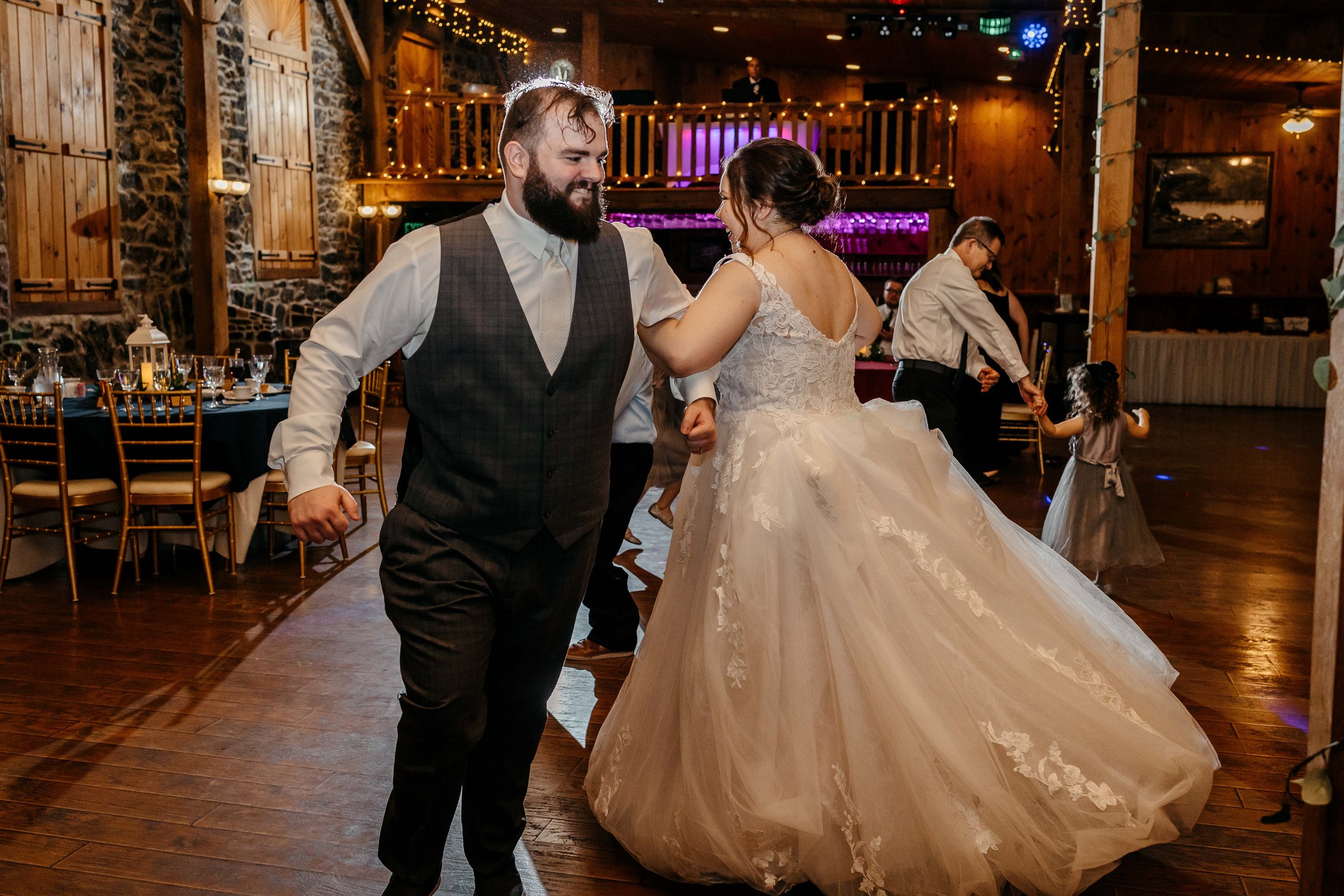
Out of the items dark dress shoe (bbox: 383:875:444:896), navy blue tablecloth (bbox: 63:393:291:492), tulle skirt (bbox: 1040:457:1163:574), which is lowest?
dark dress shoe (bbox: 383:875:444:896)

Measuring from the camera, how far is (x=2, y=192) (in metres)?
7.44

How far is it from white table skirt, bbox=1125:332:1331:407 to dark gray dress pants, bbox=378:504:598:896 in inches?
444

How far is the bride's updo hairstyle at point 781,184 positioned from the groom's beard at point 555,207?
27.0 inches

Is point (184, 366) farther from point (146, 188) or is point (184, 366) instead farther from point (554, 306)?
point (554, 306)

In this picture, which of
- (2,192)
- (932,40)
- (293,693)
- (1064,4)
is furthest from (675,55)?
(293,693)

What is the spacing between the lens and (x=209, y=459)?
16.3 ft

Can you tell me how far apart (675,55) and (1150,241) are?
257 inches

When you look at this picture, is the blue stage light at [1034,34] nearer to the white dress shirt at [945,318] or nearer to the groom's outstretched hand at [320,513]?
the white dress shirt at [945,318]

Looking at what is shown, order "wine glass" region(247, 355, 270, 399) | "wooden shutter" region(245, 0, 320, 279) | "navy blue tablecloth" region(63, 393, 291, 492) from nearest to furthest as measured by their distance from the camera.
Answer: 1. "navy blue tablecloth" region(63, 393, 291, 492)
2. "wine glass" region(247, 355, 270, 399)
3. "wooden shutter" region(245, 0, 320, 279)

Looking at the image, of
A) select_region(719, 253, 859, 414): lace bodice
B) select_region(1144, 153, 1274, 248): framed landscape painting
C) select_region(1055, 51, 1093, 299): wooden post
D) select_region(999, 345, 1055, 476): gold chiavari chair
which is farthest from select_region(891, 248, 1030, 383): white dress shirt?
select_region(1144, 153, 1274, 248): framed landscape painting

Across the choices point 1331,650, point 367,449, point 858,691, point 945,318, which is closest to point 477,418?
point 858,691

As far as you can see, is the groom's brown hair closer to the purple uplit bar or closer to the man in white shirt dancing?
the man in white shirt dancing

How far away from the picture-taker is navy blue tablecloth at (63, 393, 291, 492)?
15.8 ft

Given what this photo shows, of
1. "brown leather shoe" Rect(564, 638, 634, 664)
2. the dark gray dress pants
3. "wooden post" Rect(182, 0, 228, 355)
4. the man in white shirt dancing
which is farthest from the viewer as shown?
"wooden post" Rect(182, 0, 228, 355)
